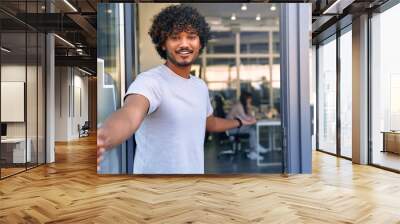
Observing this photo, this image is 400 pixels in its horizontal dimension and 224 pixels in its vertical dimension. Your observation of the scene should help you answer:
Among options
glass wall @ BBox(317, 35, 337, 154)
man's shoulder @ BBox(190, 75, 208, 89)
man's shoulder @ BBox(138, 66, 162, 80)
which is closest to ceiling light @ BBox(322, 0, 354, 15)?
glass wall @ BBox(317, 35, 337, 154)

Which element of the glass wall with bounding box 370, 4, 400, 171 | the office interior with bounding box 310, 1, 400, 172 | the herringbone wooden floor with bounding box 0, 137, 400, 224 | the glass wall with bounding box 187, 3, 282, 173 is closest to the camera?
the herringbone wooden floor with bounding box 0, 137, 400, 224

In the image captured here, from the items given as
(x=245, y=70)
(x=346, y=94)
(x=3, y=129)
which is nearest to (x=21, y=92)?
(x=3, y=129)

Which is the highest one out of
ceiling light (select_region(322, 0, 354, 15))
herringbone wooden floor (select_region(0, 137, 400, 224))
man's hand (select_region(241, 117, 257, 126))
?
ceiling light (select_region(322, 0, 354, 15))

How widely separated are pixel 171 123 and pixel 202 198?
1.42 meters

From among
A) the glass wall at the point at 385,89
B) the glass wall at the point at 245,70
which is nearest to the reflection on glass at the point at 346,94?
the glass wall at the point at 385,89

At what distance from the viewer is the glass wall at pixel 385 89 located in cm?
705

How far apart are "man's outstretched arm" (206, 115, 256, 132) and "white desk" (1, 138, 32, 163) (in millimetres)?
3349

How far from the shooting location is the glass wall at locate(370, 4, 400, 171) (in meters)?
7.05

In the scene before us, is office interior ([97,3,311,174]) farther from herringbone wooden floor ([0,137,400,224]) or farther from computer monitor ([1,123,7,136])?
computer monitor ([1,123,7,136])

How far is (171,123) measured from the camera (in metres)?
5.89

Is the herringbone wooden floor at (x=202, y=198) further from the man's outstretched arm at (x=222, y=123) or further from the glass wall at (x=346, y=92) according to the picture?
the glass wall at (x=346, y=92)

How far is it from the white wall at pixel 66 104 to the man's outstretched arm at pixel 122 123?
9924 mm

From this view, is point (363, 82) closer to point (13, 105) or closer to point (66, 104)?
point (13, 105)

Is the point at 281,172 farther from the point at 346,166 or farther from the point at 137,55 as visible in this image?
the point at 137,55
